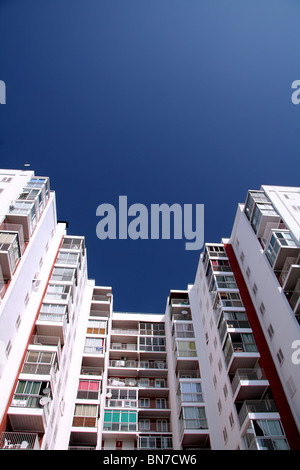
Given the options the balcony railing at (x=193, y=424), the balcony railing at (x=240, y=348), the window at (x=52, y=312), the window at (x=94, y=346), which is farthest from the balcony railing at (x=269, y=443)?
the window at (x=94, y=346)

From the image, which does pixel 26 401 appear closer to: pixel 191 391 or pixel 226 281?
pixel 191 391

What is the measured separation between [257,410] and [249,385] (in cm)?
206

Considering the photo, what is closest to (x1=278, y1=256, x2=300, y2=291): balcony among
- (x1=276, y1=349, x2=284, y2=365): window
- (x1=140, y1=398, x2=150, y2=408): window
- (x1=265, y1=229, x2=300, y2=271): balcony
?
(x1=265, y1=229, x2=300, y2=271): balcony

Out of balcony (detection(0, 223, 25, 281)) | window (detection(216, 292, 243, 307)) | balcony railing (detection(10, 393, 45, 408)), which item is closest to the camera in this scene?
balcony railing (detection(10, 393, 45, 408))

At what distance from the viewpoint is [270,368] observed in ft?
94.1

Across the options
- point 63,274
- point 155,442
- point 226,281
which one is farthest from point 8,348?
point 226,281

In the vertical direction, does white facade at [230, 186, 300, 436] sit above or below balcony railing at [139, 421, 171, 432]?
above

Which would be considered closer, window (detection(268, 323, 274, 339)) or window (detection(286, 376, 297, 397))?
window (detection(286, 376, 297, 397))

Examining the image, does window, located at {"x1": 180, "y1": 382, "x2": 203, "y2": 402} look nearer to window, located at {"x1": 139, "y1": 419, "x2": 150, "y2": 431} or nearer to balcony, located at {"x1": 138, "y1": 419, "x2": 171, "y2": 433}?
balcony, located at {"x1": 138, "y1": 419, "x2": 171, "y2": 433}

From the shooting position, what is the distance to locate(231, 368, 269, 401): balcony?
27375 millimetres

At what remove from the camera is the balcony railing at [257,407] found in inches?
1005

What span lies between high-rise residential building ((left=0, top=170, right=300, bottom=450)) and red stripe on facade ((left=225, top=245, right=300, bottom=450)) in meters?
0.09

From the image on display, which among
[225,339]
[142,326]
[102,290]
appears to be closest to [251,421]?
[225,339]
